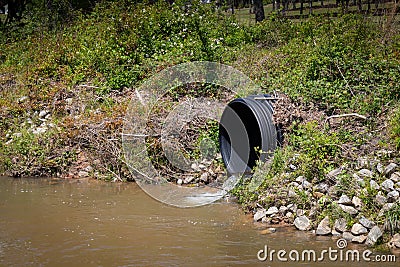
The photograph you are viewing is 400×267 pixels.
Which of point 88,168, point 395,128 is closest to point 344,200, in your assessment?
point 395,128

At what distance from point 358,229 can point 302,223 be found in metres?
0.83

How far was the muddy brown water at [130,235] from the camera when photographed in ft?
22.4

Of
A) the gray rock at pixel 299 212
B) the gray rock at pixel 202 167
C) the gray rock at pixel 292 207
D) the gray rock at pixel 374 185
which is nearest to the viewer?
the gray rock at pixel 374 185

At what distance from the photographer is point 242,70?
13055 millimetres

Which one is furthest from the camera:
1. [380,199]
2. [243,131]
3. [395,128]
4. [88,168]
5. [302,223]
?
[88,168]

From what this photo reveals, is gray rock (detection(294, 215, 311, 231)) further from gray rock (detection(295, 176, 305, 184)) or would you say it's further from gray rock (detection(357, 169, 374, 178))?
gray rock (detection(357, 169, 374, 178))

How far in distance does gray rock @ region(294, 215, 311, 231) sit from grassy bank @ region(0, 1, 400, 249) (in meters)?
0.21

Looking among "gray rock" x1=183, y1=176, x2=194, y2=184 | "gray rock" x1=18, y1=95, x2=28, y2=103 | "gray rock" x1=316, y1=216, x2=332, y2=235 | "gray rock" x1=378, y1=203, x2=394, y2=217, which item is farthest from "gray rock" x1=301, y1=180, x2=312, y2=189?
"gray rock" x1=18, y1=95, x2=28, y2=103

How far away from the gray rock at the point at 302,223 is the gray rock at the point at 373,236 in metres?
0.92

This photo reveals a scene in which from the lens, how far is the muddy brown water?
6.82 m

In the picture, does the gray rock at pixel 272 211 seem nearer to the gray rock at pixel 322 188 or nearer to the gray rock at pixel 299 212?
the gray rock at pixel 299 212

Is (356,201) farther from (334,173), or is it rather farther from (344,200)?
(334,173)

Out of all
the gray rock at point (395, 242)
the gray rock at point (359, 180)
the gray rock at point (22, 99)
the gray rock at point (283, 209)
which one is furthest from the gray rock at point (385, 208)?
the gray rock at point (22, 99)

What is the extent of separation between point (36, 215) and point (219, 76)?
544 centimetres
